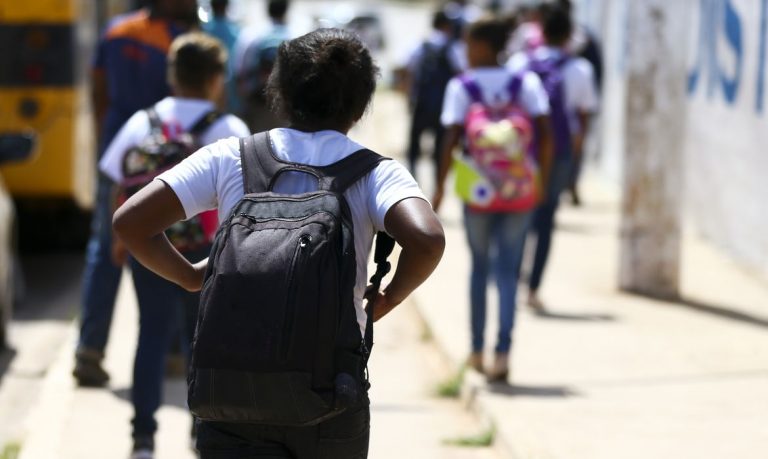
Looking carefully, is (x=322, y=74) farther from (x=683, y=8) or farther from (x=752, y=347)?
(x=683, y=8)

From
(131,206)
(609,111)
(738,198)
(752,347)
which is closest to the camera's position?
(131,206)

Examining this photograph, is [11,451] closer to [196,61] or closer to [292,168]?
[196,61]

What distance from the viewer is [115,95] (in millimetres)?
6824

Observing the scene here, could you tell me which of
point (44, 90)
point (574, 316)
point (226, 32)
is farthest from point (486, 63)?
point (226, 32)

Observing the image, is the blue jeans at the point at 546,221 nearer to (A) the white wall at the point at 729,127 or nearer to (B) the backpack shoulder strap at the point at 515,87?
(A) the white wall at the point at 729,127

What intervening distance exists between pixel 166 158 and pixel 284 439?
225 cm

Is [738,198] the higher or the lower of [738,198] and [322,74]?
the lower

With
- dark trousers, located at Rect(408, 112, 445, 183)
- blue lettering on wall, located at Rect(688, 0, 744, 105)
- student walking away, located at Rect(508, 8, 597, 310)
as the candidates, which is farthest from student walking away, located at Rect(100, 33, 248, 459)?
dark trousers, located at Rect(408, 112, 445, 183)

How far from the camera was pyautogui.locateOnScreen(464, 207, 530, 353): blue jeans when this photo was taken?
6.79 m

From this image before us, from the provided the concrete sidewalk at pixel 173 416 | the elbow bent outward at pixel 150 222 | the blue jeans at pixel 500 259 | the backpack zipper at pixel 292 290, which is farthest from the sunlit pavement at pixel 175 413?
the backpack zipper at pixel 292 290

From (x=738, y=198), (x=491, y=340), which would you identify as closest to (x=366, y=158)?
(x=491, y=340)

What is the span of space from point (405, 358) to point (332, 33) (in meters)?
4.80

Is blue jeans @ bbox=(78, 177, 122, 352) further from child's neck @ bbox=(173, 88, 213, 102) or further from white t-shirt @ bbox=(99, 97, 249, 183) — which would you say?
child's neck @ bbox=(173, 88, 213, 102)

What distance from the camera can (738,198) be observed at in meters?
10.4
